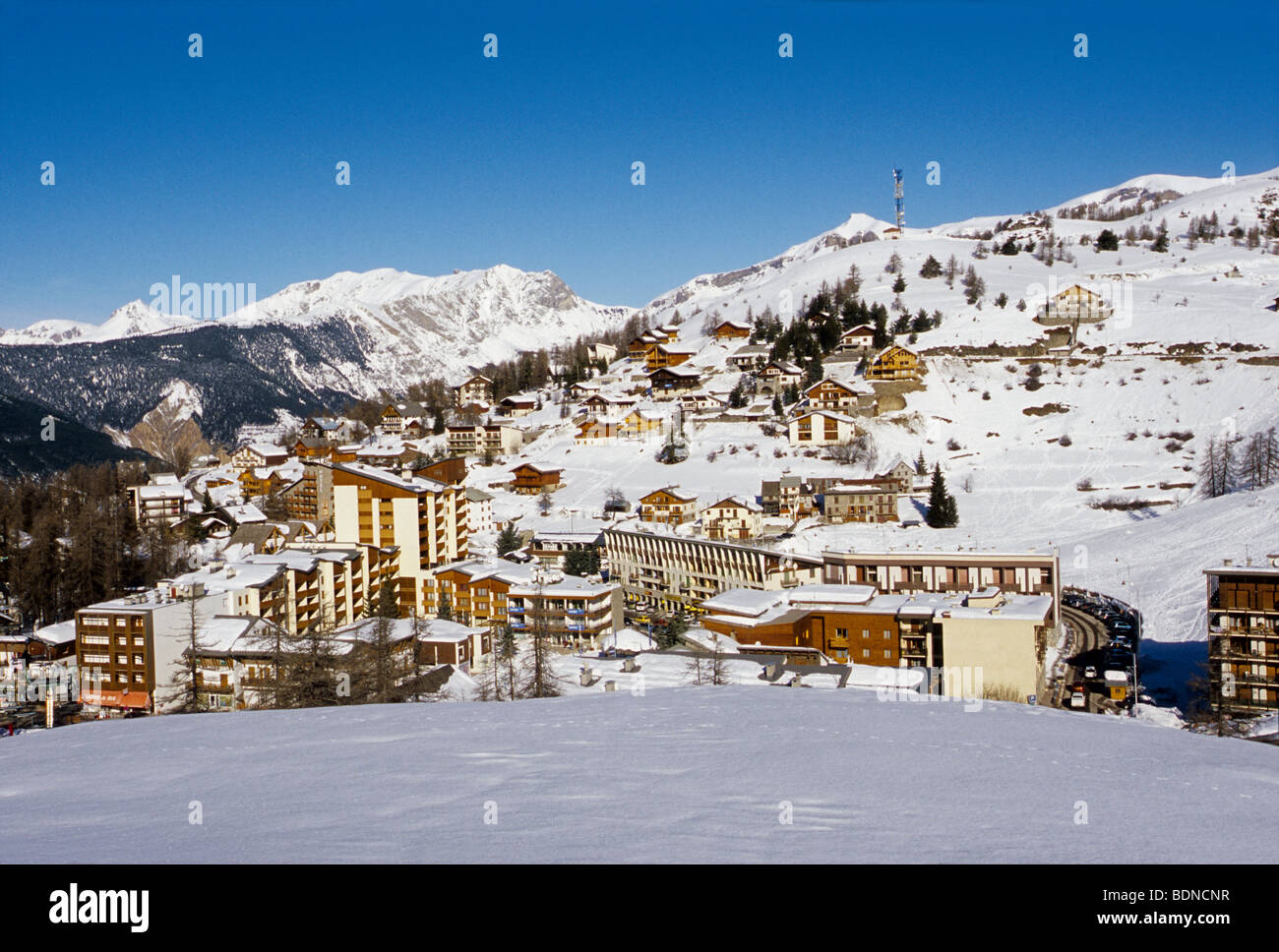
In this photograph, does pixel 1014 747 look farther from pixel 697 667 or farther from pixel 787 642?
pixel 787 642

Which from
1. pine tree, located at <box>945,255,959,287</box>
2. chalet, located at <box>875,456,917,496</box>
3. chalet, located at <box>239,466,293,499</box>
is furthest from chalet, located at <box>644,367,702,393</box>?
pine tree, located at <box>945,255,959,287</box>

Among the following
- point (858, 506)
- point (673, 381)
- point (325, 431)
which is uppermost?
point (673, 381)

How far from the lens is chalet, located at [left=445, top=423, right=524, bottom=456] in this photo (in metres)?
49.3

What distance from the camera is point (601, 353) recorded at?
217 ft

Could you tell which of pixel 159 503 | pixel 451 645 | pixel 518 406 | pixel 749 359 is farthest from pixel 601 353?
pixel 451 645

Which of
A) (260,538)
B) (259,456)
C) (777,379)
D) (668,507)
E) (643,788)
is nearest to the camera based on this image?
(643,788)

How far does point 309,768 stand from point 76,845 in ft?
4.94

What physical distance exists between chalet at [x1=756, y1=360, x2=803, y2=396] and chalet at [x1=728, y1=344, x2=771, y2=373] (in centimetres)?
144

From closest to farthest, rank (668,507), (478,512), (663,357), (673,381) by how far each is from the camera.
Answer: (668,507)
(478,512)
(673,381)
(663,357)

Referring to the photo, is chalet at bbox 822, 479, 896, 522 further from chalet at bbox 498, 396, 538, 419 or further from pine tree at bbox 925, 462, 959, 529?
Answer: chalet at bbox 498, 396, 538, 419

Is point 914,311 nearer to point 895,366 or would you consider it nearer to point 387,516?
point 895,366

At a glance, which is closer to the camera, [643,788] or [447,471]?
[643,788]

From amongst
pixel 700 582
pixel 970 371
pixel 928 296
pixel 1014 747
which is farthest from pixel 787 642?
pixel 928 296

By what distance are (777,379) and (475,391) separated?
69.2 ft
